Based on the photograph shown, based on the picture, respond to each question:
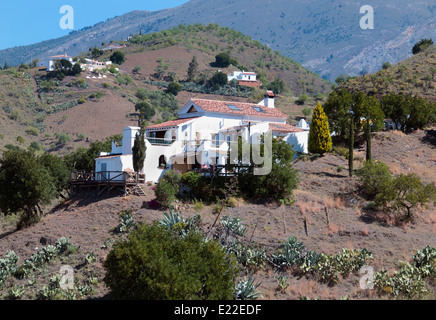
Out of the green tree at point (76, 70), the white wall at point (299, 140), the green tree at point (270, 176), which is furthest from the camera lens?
the green tree at point (76, 70)

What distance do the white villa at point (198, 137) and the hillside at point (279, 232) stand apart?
281 cm

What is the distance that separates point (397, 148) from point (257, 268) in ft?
74.1

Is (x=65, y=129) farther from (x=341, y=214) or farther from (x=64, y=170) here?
(x=341, y=214)

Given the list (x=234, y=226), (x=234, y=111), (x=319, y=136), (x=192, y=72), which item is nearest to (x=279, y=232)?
(x=234, y=226)

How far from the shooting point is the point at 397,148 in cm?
4409

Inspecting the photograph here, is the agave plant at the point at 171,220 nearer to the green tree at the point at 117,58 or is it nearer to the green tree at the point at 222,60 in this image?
the green tree at the point at 222,60

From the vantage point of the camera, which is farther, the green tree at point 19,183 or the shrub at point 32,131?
the shrub at point 32,131

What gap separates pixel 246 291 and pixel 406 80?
2081 inches

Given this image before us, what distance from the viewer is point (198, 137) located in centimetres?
4188

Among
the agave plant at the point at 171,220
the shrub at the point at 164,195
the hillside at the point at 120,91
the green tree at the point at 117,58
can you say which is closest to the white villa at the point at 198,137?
the shrub at the point at 164,195

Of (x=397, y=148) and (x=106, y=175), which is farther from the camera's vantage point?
(x=397, y=148)

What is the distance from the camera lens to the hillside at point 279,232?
2509cm
